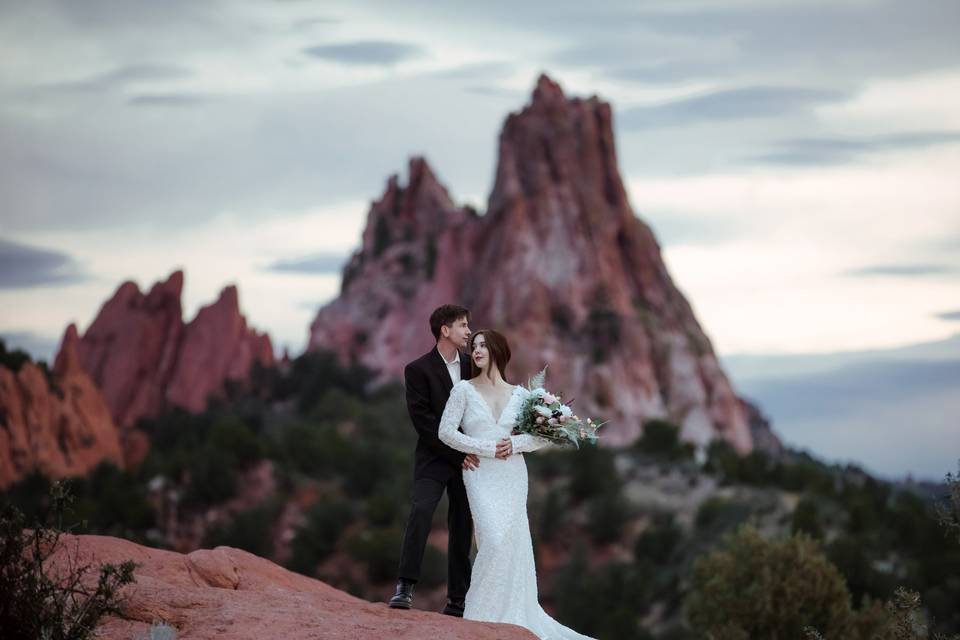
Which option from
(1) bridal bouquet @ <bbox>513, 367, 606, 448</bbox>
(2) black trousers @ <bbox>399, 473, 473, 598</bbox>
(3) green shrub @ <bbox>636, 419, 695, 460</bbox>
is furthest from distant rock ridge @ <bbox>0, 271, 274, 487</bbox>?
(1) bridal bouquet @ <bbox>513, 367, 606, 448</bbox>

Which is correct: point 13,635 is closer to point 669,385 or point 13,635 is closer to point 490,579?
point 490,579

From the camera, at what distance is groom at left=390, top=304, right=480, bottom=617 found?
11797mm

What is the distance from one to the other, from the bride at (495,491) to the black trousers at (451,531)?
0.15 meters

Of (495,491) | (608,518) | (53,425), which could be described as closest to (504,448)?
(495,491)

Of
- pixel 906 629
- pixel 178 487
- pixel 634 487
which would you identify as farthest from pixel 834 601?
pixel 178 487

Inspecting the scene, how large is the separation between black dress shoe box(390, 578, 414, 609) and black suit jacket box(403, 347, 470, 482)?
33.2 inches

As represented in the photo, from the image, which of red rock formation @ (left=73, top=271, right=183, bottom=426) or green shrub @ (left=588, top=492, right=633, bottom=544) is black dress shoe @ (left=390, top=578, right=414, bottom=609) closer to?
green shrub @ (left=588, top=492, right=633, bottom=544)

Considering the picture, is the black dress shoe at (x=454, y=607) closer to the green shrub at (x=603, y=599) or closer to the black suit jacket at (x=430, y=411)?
the black suit jacket at (x=430, y=411)

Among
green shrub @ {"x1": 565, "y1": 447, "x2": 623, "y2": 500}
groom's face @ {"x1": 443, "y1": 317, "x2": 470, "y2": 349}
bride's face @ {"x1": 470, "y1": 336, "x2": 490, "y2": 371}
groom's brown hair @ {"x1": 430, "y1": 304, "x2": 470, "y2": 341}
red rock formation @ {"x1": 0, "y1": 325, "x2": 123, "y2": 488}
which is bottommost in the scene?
bride's face @ {"x1": 470, "y1": 336, "x2": 490, "y2": 371}

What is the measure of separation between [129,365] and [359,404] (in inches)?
998

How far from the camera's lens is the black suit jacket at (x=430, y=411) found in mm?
12070

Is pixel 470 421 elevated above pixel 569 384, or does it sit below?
below

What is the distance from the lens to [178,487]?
201 ft

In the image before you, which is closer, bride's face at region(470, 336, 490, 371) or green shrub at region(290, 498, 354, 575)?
bride's face at region(470, 336, 490, 371)
